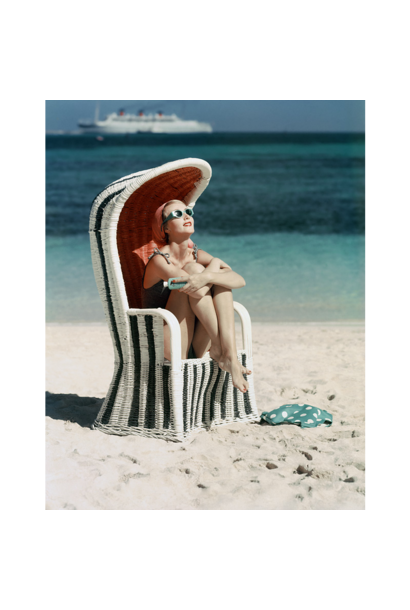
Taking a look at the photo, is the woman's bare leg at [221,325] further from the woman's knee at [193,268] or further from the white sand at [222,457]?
the white sand at [222,457]

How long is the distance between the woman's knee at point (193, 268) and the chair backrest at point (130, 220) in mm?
399

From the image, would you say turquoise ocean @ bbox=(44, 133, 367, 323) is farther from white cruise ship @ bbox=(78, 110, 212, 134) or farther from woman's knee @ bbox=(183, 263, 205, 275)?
woman's knee @ bbox=(183, 263, 205, 275)

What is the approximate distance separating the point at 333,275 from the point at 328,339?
15.2 ft

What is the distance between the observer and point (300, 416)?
12.4 ft

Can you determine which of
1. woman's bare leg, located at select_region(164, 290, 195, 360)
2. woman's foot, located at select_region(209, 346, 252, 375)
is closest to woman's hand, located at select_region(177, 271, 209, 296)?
woman's bare leg, located at select_region(164, 290, 195, 360)

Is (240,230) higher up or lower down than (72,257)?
higher up

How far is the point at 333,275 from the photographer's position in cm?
1082

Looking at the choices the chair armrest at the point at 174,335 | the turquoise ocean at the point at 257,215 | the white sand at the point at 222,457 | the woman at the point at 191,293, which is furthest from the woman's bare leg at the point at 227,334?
the turquoise ocean at the point at 257,215

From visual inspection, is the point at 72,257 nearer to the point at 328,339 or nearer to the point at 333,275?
the point at 333,275

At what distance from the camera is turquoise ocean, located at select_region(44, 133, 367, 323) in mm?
9125

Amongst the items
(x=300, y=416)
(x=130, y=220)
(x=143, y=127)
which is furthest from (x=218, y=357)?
(x=143, y=127)

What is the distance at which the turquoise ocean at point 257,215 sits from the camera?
9.12 m

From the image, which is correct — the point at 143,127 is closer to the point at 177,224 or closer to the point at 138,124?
the point at 138,124
